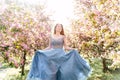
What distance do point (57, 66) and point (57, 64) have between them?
5 cm

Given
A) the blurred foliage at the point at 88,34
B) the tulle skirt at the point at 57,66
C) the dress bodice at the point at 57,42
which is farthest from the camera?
the blurred foliage at the point at 88,34

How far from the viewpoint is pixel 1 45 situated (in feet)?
51.1

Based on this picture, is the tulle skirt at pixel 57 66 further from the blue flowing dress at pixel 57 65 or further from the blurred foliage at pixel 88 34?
the blurred foliage at pixel 88 34

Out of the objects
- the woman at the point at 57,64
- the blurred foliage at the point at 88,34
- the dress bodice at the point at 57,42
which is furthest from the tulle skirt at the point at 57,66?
the blurred foliage at the point at 88,34

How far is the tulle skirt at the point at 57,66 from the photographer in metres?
7.50

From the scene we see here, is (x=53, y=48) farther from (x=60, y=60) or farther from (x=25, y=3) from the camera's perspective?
(x=25, y=3)

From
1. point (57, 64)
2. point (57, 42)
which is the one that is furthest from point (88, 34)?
point (57, 64)

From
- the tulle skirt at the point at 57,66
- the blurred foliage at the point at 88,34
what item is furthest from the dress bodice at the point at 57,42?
the blurred foliage at the point at 88,34

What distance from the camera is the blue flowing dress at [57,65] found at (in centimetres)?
750

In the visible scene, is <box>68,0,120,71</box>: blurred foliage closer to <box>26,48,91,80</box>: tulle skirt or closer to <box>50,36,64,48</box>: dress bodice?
<box>50,36,64,48</box>: dress bodice

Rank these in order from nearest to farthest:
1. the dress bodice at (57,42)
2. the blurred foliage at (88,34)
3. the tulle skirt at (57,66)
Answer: the tulle skirt at (57,66) < the dress bodice at (57,42) < the blurred foliage at (88,34)

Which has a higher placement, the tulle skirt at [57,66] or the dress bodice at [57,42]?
the dress bodice at [57,42]

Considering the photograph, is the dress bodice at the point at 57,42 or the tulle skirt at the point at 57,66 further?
the dress bodice at the point at 57,42

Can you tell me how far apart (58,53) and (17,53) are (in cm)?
1022
